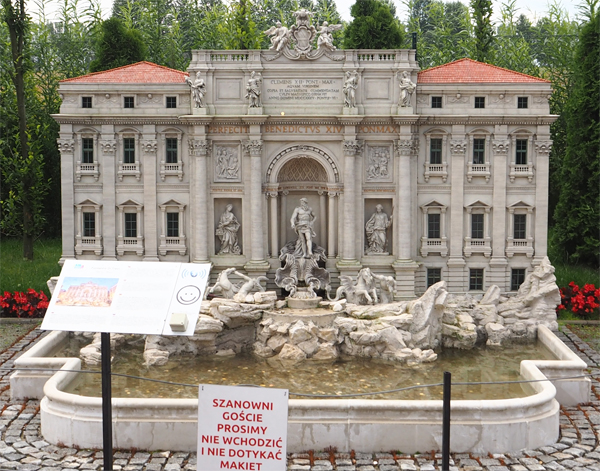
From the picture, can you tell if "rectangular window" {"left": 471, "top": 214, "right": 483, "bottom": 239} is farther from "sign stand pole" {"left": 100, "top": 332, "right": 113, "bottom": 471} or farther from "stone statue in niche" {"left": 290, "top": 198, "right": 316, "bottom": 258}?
"sign stand pole" {"left": 100, "top": 332, "right": 113, "bottom": 471}

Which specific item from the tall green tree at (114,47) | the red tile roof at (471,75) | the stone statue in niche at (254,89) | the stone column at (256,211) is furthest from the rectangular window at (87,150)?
the red tile roof at (471,75)

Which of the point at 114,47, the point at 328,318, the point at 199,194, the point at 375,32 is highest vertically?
the point at 375,32

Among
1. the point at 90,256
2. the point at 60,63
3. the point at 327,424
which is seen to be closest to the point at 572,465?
the point at 327,424

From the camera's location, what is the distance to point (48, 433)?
1894 centimetres

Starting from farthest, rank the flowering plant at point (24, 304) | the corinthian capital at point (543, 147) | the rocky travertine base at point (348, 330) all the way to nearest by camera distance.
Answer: the corinthian capital at point (543, 147) → the flowering plant at point (24, 304) → the rocky travertine base at point (348, 330)

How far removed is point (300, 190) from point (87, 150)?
403 inches

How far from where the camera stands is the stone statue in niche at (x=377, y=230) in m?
32.7

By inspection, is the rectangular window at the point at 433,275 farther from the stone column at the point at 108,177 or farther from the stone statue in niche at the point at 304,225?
the stone column at the point at 108,177

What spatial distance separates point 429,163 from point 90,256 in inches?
653

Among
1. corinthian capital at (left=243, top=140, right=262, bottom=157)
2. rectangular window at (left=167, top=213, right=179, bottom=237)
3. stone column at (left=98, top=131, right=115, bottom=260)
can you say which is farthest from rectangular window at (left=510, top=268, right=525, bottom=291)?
stone column at (left=98, top=131, right=115, bottom=260)

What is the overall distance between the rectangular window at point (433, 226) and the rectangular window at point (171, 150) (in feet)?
40.5

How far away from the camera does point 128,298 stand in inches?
527

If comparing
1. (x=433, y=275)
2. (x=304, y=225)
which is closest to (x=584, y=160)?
(x=433, y=275)

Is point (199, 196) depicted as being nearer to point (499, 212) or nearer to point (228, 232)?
point (228, 232)
